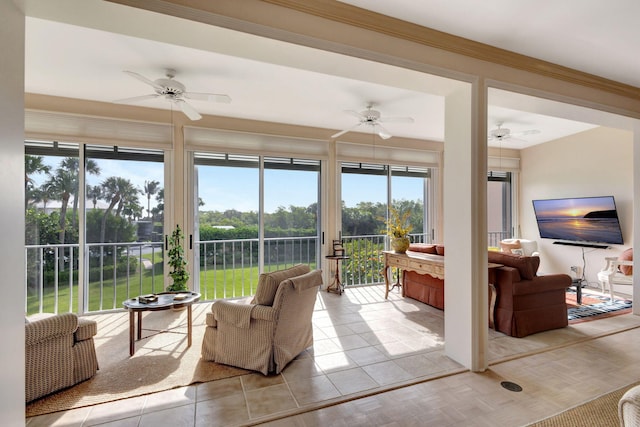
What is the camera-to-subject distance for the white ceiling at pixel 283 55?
1942 mm

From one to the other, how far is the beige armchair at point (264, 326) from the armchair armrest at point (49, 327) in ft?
3.22

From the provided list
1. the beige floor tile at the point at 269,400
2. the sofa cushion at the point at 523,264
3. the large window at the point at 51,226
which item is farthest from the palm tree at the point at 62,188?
the sofa cushion at the point at 523,264

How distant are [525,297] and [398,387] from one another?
1876 mm

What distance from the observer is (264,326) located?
247 cm

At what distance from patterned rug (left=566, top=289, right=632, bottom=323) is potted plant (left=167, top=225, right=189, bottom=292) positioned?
16.0 ft

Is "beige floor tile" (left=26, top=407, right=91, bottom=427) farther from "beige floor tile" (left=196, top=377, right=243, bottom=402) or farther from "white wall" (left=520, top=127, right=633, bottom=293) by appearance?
"white wall" (left=520, top=127, right=633, bottom=293)

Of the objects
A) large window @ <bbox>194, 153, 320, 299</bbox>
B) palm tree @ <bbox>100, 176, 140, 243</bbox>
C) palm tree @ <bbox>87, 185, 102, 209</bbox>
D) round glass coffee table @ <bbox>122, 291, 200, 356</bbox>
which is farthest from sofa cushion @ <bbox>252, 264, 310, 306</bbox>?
palm tree @ <bbox>87, 185, 102, 209</bbox>

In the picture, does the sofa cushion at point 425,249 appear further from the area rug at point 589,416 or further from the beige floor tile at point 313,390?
the beige floor tile at point 313,390

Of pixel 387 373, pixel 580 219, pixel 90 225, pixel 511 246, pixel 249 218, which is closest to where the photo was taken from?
pixel 387 373

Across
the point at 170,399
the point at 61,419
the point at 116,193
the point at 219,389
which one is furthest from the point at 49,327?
the point at 116,193

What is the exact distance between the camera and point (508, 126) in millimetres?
5055

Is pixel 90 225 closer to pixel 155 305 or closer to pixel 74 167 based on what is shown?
pixel 74 167

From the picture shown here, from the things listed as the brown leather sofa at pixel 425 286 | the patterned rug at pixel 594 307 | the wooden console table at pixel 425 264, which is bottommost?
the patterned rug at pixel 594 307

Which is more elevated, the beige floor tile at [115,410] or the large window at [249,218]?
the large window at [249,218]
